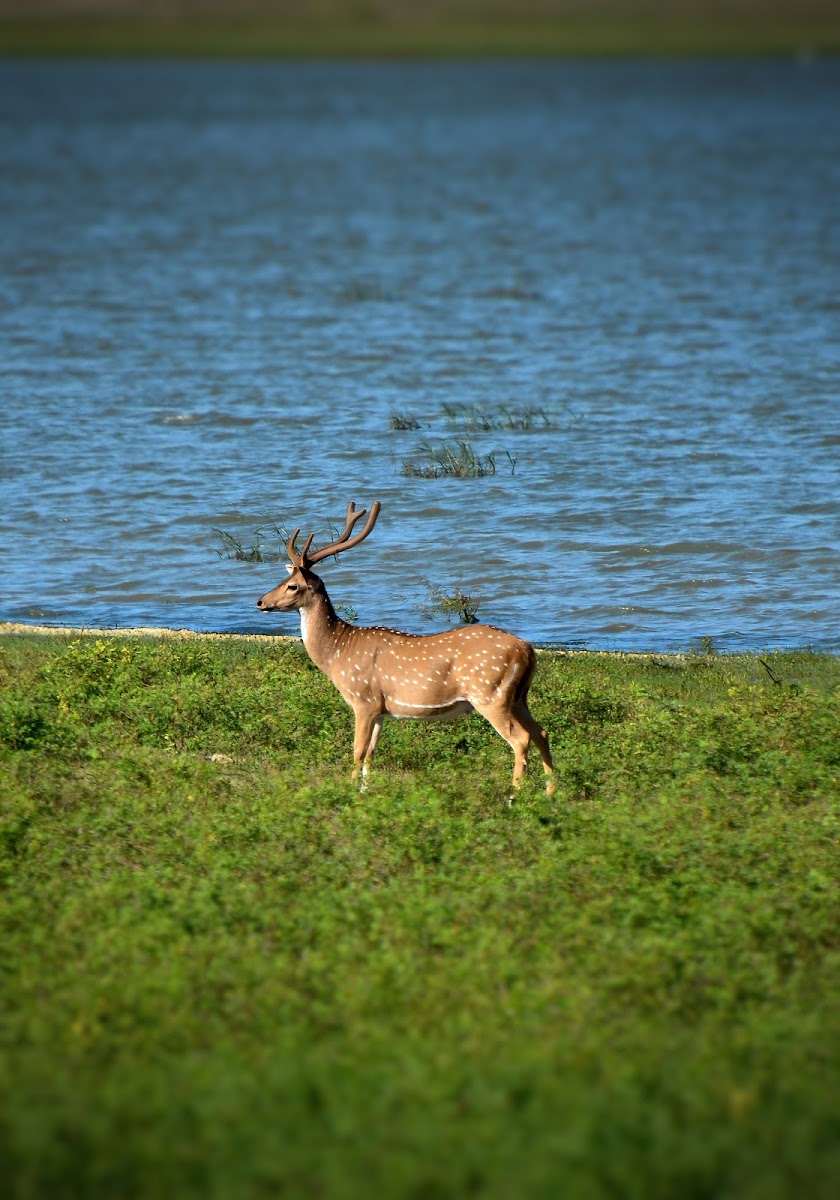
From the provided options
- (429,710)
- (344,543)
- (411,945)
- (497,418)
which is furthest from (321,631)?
(497,418)

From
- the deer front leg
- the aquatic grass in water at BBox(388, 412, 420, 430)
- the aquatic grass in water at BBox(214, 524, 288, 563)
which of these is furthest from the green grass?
the aquatic grass in water at BBox(388, 412, 420, 430)

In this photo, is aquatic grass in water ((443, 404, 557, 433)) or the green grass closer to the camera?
the green grass

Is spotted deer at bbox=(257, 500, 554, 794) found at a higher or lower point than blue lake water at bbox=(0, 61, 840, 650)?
higher

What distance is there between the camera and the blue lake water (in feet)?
56.6

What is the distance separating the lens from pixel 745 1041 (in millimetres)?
7734

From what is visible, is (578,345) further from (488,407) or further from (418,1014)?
(418,1014)

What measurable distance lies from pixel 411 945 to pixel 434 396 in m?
17.4

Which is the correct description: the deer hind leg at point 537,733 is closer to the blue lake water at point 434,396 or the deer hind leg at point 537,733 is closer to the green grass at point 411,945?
→ the green grass at point 411,945

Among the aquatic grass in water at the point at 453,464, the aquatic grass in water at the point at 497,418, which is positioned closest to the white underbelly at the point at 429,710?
the aquatic grass in water at the point at 453,464

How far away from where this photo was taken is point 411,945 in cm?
877

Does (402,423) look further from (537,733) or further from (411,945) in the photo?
(411,945)

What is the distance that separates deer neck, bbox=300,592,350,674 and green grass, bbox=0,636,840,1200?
523 millimetres

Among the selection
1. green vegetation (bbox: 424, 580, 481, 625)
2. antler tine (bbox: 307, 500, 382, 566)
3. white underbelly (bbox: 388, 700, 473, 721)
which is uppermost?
antler tine (bbox: 307, 500, 382, 566)

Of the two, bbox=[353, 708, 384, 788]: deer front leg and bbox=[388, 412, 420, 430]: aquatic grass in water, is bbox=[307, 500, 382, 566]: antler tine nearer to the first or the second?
bbox=[353, 708, 384, 788]: deer front leg
